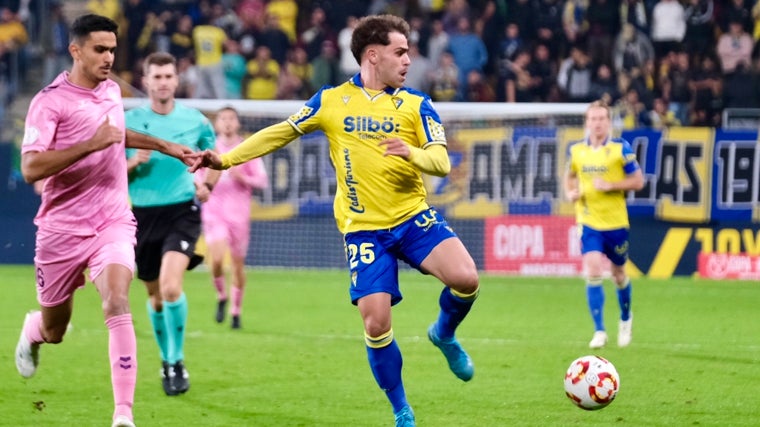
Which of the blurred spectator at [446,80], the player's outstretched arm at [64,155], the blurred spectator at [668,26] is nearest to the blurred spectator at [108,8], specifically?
the blurred spectator at [446,80]

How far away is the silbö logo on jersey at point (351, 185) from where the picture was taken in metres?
7.95

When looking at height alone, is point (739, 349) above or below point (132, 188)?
below

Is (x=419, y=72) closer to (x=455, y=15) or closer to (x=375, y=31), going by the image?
(x=455, y=15)

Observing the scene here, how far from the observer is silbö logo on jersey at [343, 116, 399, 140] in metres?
7.82

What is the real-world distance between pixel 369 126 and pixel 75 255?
1.93 meters

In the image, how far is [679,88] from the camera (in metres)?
21.4

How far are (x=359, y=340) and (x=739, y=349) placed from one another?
11.9 ft

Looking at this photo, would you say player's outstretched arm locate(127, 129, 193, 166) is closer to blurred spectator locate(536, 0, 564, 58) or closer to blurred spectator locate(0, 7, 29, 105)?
blurred spectator locate(536, 0, 564, 58)

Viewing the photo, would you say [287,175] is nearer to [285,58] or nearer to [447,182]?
[447,182]

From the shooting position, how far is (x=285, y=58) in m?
23.7

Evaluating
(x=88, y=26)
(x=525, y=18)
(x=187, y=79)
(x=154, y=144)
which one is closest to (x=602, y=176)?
(x=154, y=144)

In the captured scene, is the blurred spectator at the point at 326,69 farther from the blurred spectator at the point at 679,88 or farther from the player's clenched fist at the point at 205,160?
the player's clenched fist at the point at 205,160

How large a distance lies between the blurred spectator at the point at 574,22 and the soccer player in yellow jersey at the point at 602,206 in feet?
33.3

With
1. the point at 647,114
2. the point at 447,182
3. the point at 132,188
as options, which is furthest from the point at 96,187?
the point at 647,114
